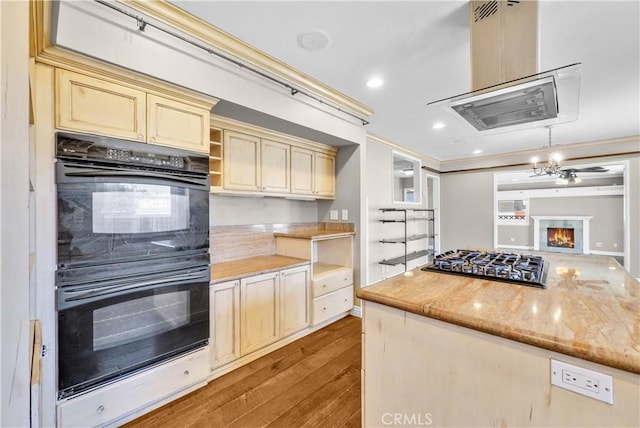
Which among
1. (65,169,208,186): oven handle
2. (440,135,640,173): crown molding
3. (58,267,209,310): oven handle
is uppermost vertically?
(440,135,640,173): crown molding

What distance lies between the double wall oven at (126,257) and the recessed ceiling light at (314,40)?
1.14 metres

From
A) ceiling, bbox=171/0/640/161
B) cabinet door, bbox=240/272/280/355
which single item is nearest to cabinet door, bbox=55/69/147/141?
ceiling, bbox=171/0/640/161

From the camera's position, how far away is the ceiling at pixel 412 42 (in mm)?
1733

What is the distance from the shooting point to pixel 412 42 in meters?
2.06

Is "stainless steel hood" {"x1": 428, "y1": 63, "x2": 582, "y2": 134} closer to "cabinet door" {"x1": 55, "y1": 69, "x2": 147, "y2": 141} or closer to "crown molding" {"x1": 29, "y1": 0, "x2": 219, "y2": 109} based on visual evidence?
"crown molding" {"x1": 29, "y1": 0, "x2": 219, "y2": 109}

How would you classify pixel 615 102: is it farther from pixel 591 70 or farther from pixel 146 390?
pixel 146 390

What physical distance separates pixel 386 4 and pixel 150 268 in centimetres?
226

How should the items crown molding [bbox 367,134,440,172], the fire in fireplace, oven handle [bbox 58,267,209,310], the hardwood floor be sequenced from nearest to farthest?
oven handle [bbox 58,267,209,310] < the hardwood floor < crown molding [bbox 367,134,440,172] < the fire in fireplace

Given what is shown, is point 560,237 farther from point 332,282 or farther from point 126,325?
point 126,325

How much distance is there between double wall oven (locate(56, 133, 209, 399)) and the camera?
155 centimetres

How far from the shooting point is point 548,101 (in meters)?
1.45

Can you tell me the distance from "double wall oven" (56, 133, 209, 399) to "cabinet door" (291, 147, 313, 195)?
4.15 ft

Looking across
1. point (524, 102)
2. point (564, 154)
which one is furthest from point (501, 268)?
point (564, 154)

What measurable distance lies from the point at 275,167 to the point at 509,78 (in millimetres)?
2190
